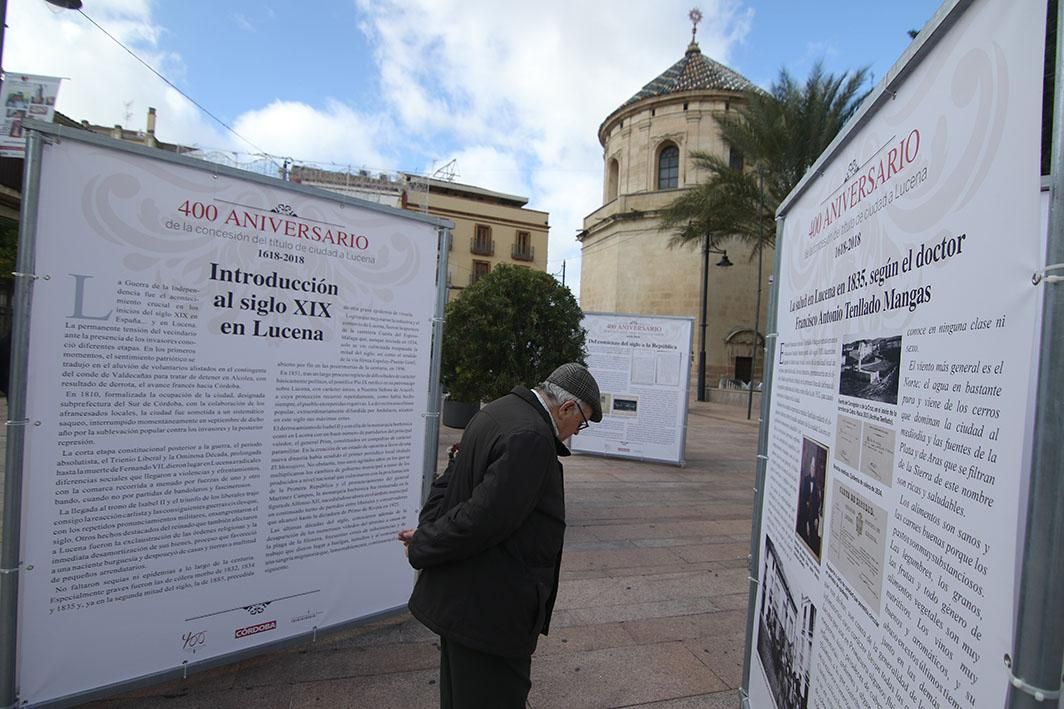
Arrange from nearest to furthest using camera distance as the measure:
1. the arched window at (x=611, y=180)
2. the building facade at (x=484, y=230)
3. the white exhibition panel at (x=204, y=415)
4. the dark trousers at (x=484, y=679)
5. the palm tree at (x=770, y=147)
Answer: the dark trousers at (x=484, y=679)
the white exhibition panel at (x=204, y=415)
the palm tree at (x=770, y=147)
the arched window at (x=611, y=180)
the building facade at (x=484, y=230)

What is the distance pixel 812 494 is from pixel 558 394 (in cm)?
100

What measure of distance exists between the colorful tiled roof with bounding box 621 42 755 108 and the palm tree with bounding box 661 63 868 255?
9.86 m

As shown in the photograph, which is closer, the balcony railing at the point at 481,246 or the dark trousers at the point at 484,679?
the dark trousers at the point at 484,679

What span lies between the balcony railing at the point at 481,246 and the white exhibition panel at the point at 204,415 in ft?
184

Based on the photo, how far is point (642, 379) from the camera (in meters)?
10.0

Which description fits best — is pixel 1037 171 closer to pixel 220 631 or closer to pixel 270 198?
pixel 270 198

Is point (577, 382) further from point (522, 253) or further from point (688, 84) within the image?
point (522, 253)

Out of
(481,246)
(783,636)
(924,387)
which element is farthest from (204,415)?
(481,246)

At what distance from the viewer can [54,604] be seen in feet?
8.51

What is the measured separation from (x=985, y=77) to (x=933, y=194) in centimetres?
28

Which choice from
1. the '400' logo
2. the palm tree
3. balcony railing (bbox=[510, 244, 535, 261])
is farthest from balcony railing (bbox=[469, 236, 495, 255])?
the '400' logo

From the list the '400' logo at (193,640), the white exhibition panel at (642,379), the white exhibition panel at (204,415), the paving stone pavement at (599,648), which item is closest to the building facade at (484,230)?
the white exhibition panel at (642,379)

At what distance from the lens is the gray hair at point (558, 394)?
2.38 metres

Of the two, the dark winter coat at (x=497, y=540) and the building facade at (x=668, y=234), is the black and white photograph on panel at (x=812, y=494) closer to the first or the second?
the dark winter coat at (x=497, y=540)
